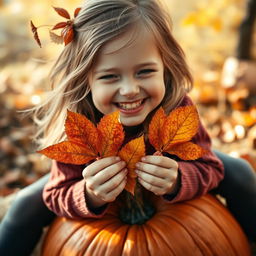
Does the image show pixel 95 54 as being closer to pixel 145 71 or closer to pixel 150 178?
pixel 145 71

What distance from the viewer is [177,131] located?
3.91ft

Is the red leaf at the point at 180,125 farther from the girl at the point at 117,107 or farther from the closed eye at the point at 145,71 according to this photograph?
the closed eye at the point at 145,71

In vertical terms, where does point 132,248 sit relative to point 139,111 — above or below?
below

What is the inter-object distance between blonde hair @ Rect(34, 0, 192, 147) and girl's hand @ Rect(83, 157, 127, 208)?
0.36m

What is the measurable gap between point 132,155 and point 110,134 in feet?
0.35

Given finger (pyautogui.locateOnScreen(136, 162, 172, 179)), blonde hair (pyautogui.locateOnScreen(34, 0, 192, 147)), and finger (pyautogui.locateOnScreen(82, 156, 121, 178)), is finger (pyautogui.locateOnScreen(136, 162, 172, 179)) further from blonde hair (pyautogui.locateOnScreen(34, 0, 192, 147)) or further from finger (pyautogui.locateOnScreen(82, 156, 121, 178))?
blonde hair (pyautogui.locateOnScreen(34, 0, 192, 147))

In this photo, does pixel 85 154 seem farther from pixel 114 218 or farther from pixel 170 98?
pixel 170 98

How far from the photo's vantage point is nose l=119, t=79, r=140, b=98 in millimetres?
1315

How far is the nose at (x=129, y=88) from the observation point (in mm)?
1315

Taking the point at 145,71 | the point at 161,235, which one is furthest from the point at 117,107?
the point at 161,235

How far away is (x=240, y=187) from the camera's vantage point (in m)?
1.68

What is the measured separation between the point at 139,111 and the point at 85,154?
296mm

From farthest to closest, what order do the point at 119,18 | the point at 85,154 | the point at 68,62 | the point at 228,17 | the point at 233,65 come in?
the point at 228,17, the point at 233,65, the point at 68,62, the point at 119,18, the point at 85,154

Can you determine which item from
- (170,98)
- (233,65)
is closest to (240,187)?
(170,98)
